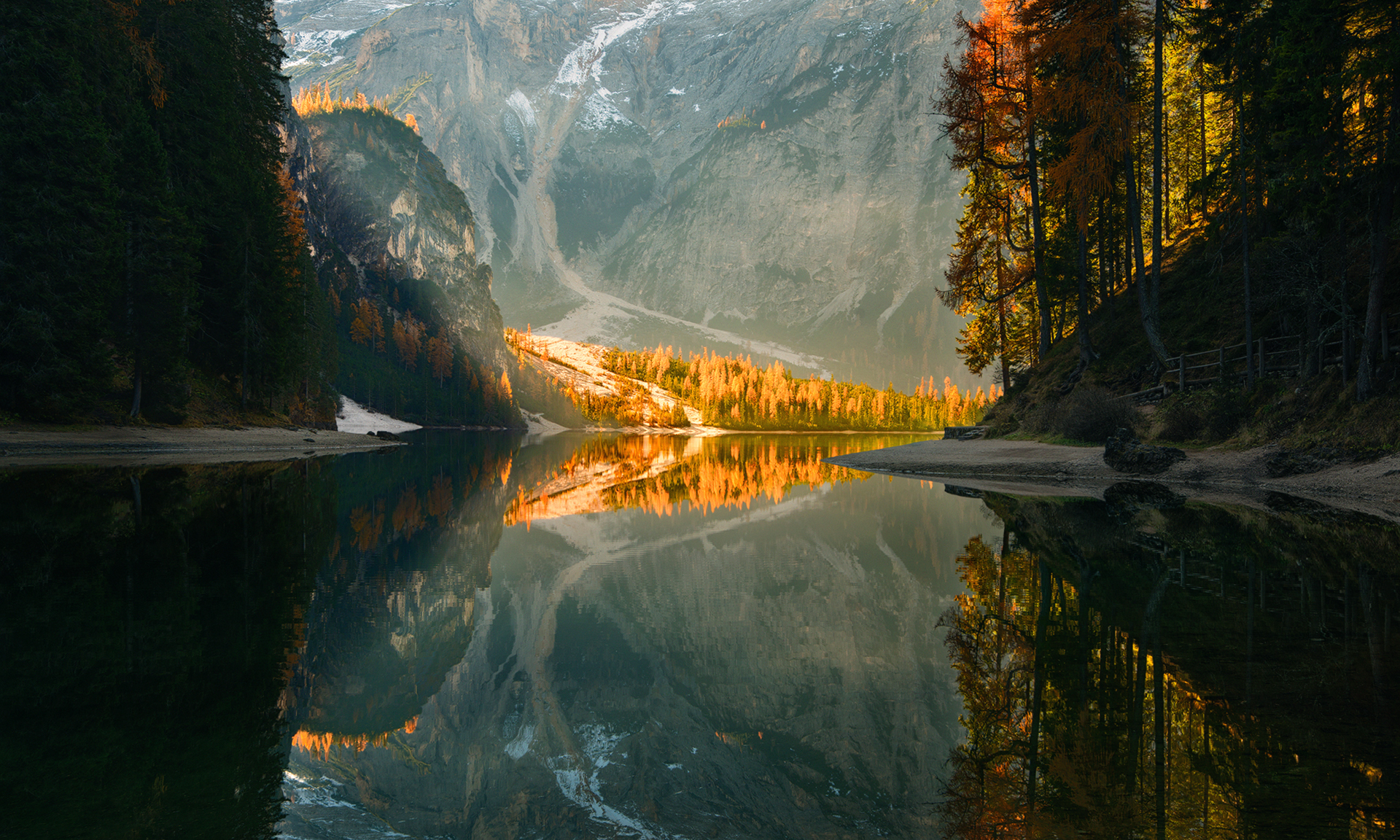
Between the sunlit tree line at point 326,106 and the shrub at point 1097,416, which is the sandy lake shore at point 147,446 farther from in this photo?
the sunlit tree line at point 326,106

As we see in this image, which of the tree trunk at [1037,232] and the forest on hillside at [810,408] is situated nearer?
the tree trunk at [1037,232]

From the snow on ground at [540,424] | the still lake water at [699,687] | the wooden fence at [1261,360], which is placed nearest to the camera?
the still lake water at [699,687]

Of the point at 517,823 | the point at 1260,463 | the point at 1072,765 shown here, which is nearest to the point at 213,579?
the point at 517,823

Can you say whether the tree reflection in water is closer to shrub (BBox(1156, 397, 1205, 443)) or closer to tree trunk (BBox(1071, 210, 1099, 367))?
shrub (BBox(1156, 397, 1205, 443))

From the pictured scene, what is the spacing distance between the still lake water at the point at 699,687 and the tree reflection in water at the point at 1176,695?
26 millimetres

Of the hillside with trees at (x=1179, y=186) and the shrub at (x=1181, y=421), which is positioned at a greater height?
the hillside with trees at (x=1179, y=186)

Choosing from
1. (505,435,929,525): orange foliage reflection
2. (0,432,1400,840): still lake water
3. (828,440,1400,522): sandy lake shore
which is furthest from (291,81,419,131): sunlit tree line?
(0,432,1400,840): still lake water

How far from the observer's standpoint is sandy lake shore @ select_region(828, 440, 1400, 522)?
15.6 m

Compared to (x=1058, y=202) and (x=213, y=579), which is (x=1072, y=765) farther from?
(x=1058, y=202)

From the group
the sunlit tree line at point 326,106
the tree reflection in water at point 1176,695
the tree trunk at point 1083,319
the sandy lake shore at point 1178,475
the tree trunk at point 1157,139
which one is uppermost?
the sunlit tree line at point 326,106

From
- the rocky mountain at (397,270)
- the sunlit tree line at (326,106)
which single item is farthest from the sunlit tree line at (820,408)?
the sunlit tree line at (326,106)

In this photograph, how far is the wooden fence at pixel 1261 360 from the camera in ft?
61.5

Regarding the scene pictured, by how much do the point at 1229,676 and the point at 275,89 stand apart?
64.7 meters

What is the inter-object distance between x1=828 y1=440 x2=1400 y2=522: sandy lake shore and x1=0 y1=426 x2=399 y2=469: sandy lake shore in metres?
29.0
